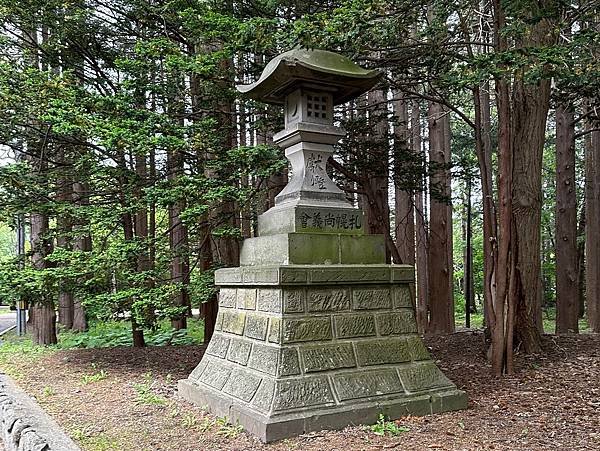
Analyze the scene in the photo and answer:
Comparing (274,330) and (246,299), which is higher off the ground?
(246,299)

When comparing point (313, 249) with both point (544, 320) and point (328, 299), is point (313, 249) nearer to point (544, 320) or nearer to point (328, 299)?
point (328, 299)

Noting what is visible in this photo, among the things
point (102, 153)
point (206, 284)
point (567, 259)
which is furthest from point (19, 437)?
point (567, 259)

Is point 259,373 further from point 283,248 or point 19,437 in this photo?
point 19,437

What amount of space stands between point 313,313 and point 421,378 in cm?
118

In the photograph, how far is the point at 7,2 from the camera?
23.7ft

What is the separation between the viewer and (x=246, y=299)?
493cm

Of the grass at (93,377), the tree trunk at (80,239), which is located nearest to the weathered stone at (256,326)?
the grass at (93,377)

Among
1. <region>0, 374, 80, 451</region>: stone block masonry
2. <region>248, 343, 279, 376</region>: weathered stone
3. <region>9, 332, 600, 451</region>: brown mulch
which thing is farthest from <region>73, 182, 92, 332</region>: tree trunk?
<region>248, 343, 279, 376</region>: weathered stone

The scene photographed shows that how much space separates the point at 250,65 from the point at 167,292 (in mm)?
3215

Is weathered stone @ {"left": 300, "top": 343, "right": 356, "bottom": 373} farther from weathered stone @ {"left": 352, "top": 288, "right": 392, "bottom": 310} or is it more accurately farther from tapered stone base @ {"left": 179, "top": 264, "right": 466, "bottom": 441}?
weathered stone @ {"left": 352, "top": 288, "right": 392, "bottom": 310}

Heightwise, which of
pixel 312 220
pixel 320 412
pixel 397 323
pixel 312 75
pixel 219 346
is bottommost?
pixel 320 412

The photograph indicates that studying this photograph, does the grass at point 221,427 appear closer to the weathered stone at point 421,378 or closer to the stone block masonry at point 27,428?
the stone block masonry at point 27,428

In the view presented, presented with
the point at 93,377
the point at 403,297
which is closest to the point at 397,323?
the point at 403,297

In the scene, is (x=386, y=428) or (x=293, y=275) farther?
(x=293, y=275)
